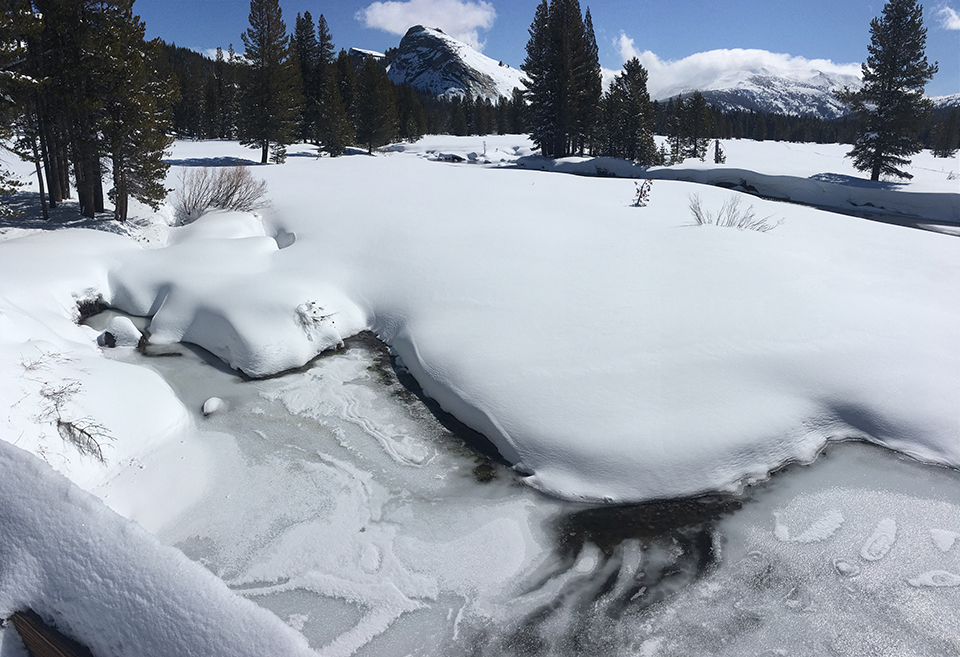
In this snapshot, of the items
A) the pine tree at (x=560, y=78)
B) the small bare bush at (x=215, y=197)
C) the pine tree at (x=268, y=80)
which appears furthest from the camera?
the pine tree at (x=560, y=78)

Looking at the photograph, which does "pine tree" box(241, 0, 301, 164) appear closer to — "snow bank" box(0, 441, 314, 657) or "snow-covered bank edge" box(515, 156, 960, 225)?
"snow-covered bank edge" box(515, 156, 960, 225)

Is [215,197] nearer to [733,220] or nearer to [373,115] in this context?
[733,220]

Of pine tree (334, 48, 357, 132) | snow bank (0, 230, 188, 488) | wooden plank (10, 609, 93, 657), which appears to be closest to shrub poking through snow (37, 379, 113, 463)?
snow bank (0, 230, 188, 488)

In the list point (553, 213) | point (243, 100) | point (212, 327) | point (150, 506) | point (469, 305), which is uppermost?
point (243, 100)

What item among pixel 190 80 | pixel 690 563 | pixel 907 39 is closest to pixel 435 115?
pixel 190 80

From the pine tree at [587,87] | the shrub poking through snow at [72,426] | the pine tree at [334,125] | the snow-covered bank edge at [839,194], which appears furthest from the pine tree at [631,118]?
the shrub poking through snow at [72,426]

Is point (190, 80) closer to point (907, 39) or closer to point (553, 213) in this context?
point (553, 213)

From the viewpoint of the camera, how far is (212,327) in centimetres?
904

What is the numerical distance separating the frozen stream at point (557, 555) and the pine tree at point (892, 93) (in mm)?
26981

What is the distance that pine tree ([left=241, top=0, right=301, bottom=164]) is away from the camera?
3006cm

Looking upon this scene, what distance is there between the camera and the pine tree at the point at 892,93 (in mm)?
24219

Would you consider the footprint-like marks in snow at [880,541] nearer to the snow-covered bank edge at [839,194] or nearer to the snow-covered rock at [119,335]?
the snow-covered rock at [119,335]

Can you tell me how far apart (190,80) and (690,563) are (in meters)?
68.2

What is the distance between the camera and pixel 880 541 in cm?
491
